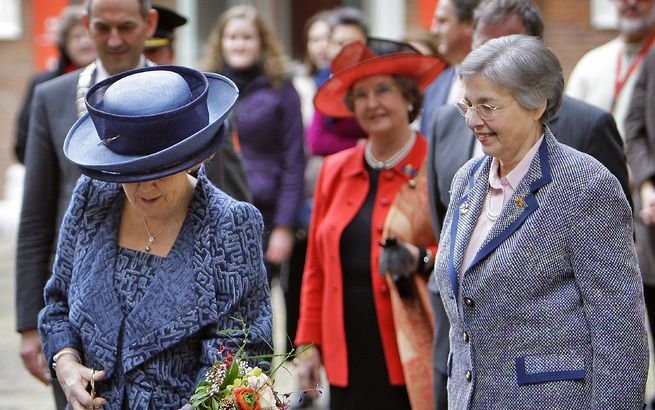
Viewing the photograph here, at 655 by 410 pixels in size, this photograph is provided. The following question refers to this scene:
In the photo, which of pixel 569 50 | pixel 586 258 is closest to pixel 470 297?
pixel 586 258

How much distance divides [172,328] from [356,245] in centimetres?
169

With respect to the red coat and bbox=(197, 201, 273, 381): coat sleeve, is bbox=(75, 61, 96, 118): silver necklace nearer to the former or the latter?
the red coat

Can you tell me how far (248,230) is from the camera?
3.47 metres

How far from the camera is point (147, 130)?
334 cm

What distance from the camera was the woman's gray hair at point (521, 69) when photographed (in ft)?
10.9

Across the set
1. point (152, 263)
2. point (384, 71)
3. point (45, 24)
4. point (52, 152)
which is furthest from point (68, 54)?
point (45, 24)

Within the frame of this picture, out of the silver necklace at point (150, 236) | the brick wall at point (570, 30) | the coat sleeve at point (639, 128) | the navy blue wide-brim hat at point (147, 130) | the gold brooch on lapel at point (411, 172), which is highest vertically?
the navy blue wide-brim hat at point (147, 130)

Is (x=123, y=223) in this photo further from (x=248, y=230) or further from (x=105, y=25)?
(x=105, y=25)

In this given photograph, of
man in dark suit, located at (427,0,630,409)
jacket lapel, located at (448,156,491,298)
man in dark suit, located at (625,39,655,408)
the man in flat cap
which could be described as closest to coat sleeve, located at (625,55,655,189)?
man in dark suit, located at (625,39,655,408)

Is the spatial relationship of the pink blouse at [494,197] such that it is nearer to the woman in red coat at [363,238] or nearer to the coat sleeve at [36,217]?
the woman in red coat at [363,238]

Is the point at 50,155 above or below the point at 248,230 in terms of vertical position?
below

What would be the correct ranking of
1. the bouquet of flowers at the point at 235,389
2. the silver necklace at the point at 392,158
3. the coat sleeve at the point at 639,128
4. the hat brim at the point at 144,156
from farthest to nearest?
the coat sleeve at the point at 639,128 → the silver necklace at the point at 392,158 → the hat brim at the point at 144,156 → the bouquet of flowers at the point at 235,389

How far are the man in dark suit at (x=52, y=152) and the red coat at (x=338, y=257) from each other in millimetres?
632

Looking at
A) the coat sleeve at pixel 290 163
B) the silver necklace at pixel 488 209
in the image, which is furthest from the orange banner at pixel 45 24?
the silver necklace at pixel 488 209
